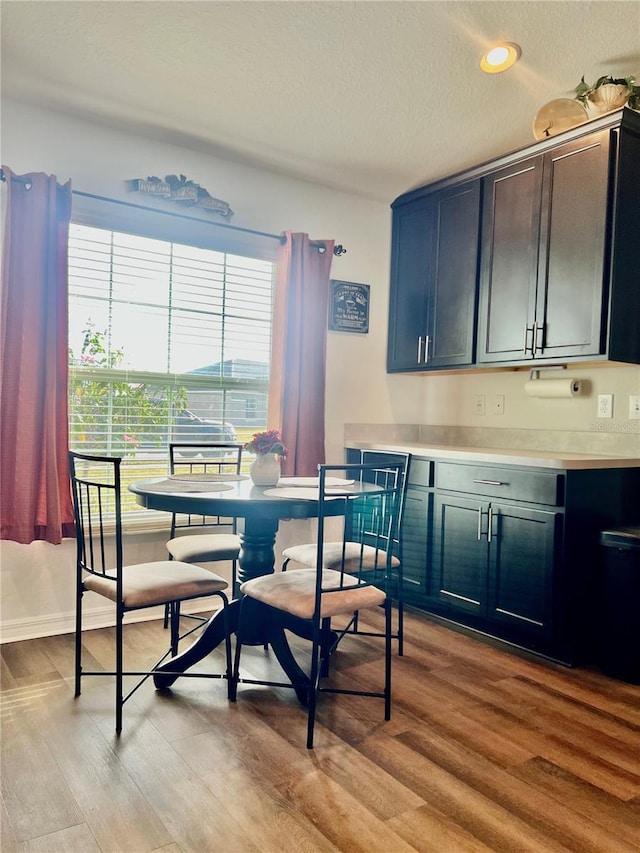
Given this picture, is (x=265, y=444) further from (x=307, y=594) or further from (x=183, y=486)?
(x=307, y=594)

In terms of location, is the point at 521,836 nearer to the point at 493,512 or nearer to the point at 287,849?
the point at 287,849

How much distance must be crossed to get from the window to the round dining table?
0.71 meters

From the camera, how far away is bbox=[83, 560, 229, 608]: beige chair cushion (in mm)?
2207

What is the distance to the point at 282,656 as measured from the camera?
2443 mm

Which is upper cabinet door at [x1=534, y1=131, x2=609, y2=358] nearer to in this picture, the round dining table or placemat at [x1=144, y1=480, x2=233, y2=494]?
the round dining table

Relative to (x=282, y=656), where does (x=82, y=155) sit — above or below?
above

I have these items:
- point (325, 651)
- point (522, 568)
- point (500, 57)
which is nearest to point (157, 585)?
point (325, 651)

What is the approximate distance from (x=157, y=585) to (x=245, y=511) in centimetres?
42

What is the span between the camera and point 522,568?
114 inches

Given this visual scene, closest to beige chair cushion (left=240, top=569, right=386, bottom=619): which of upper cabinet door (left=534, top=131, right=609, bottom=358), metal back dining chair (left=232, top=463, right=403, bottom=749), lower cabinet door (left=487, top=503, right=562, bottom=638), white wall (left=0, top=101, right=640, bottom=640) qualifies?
metal back dining chair (left=232, top=463, right=403, bottom=749)

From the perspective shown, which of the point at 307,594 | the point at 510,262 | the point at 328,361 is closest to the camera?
the point at 307,594

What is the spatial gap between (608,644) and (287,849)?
1739 mm

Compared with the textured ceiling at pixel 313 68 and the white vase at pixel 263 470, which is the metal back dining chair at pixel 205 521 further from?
the textured ceiling at pixel 313 68

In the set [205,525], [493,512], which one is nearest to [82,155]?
[205,525]
